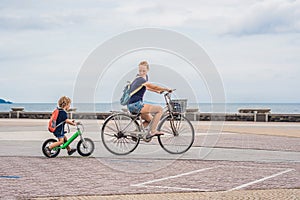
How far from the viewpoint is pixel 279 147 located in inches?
548

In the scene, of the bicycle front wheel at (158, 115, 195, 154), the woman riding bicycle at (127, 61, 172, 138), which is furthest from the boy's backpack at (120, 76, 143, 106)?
the bicycle front wheel at (158, 115, 195, 154)

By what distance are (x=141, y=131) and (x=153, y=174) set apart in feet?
8.19

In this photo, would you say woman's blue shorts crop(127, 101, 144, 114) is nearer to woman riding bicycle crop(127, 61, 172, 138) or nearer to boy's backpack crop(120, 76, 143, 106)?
woman riding bicycle crop(127, 61, 172, 138)

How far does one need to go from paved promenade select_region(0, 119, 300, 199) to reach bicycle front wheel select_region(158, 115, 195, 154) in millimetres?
213

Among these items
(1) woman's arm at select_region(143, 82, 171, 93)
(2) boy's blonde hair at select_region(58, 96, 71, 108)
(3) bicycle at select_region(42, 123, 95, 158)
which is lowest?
(3) bicycle at select_region(42, 123, 95, 158)

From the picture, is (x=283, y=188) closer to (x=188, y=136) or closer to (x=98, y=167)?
(x=98, y=167)

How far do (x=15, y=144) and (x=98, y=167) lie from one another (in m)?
5.03

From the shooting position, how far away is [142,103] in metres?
11.1

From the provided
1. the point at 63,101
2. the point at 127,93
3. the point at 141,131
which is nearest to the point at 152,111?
the point at 141,131

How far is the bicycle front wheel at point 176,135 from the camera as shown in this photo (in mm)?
11578

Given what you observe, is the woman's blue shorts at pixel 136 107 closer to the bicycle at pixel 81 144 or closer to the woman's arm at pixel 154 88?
the woman's arm at pixel 154 88

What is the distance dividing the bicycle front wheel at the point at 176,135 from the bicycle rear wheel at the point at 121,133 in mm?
612

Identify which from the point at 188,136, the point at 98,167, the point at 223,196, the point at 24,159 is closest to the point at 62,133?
the point at 24,159

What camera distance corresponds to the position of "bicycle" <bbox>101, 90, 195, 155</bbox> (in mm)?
11219
